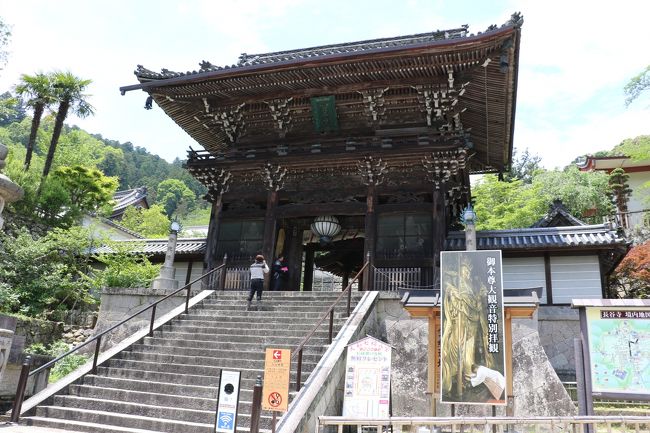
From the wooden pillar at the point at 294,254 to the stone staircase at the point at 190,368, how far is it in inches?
146

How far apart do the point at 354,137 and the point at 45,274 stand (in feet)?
38.7

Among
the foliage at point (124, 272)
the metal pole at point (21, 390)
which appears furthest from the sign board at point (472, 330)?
the foliage at point (124, 272)

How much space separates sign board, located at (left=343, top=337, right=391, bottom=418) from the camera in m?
7.21

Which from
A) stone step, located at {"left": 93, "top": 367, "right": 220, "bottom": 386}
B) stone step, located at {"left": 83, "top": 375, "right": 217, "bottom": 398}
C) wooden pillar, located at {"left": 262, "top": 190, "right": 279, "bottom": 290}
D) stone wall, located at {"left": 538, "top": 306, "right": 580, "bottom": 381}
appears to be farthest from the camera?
wooden pillar, located at {"left": 262, "top": 190, "right": 279, "bottom": 290}

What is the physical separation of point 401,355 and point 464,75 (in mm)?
7596

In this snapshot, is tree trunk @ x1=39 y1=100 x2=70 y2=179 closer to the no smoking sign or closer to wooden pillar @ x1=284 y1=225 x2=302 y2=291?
wooden pillar @ x1=284 y1=225 x2=302 y2=291

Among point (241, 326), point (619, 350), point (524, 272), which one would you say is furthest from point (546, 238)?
point (241, 326)

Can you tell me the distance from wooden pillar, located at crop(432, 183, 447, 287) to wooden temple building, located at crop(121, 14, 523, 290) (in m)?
0.03

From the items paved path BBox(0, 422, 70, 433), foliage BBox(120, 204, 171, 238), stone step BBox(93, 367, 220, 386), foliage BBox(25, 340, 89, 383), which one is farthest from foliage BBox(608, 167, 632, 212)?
foliage BBox(120, 204, 171, 238)

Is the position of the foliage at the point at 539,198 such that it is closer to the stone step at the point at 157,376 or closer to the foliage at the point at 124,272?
the foliage at the point at 124,272

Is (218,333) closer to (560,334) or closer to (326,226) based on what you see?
(326,226)

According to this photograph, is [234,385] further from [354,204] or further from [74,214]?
[74,214]

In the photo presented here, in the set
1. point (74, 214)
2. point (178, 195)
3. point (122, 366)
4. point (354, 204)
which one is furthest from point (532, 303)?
point (178, 195)

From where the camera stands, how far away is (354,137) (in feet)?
47.3
